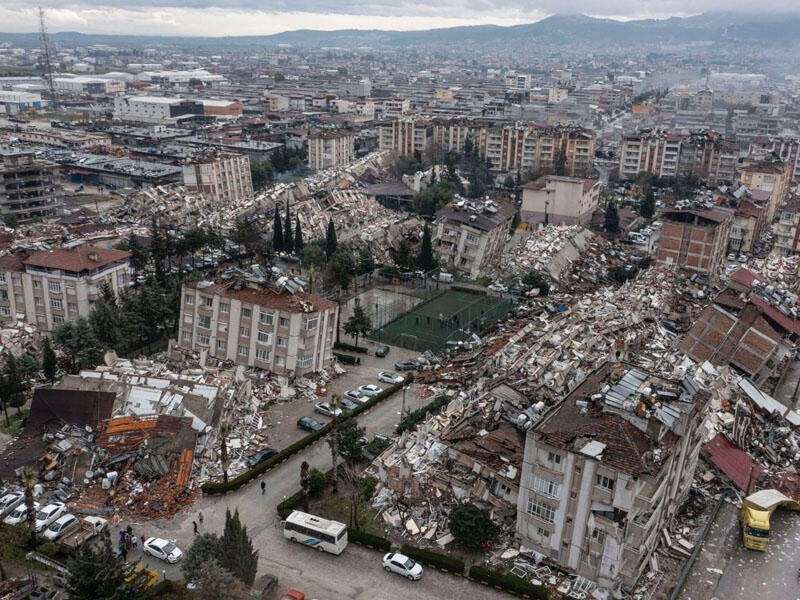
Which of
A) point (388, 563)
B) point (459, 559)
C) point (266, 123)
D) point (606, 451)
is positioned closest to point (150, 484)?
point (388, 563)

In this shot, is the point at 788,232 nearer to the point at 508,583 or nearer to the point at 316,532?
the point at 508,583

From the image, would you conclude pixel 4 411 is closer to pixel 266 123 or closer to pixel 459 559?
pixel 459 559

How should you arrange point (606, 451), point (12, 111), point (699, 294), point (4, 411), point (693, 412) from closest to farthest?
point (606, 451)
point (693, 412)
point (4, 411)
point (699, 294)
point (12, 111)

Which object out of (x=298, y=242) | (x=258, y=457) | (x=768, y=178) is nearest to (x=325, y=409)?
(x=258, y=457)

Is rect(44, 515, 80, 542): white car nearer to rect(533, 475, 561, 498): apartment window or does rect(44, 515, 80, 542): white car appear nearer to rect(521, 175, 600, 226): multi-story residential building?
rect(533, 475, 561, 498): apartment window

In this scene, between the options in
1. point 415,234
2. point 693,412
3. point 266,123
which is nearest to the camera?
point 693,412

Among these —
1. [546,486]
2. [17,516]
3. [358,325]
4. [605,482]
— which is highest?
[605,482]

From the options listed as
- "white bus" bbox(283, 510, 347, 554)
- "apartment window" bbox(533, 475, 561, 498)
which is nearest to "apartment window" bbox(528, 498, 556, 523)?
"apartment window" bbox(533, 475, 561, 498)
